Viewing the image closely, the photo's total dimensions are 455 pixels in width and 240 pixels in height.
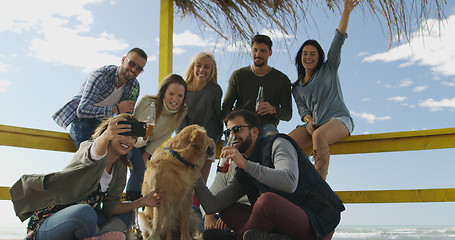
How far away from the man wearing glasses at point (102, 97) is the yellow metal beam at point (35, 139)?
0.28 metres

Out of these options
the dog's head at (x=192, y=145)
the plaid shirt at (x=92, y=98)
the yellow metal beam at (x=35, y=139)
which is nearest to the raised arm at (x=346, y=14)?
the dog's head at (x=192, y=145)

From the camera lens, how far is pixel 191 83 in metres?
4.02

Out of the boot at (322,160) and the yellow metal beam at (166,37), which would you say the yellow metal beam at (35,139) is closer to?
the yellow metal beam at (166,37)

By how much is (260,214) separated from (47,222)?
1.26 meters

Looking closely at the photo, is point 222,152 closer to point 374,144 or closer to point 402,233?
point 374,144

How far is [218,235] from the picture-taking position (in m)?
2.75

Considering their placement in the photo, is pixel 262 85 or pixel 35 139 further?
pixel 262 85

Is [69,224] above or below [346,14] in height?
below

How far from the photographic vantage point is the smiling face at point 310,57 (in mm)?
3798

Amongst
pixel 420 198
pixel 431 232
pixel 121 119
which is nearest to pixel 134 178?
pixel 121 119

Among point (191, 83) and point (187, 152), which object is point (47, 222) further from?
point (191, 83)

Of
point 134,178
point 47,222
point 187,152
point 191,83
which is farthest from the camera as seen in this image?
point 191,83

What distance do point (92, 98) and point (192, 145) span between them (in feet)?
3.59

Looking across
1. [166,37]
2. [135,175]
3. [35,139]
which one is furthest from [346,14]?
[35,139]
